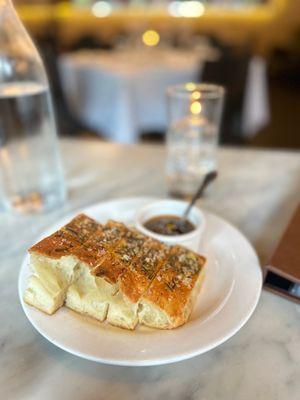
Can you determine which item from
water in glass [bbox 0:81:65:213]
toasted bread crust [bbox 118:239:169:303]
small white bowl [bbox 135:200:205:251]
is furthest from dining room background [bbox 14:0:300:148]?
toasted bread crust [bbox 118:239:169:303]

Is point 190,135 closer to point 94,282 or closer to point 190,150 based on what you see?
point 190,150

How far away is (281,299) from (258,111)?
74.1 inches

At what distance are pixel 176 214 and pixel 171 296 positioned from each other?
206 mm

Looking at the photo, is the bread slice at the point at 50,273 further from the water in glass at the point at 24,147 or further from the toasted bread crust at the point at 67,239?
the water in glass at the point at 24,147

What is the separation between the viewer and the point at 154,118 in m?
1.95

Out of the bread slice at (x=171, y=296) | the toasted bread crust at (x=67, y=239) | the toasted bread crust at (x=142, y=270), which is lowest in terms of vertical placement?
the bread slice at (x=171, y=296)

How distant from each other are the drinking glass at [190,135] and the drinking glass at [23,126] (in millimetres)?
237


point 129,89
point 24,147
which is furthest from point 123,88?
point 24,147

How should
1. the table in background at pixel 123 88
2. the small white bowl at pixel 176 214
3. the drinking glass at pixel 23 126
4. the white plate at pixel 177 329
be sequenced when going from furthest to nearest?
the table in background at pixel 123 88
the drinking glass at pixel 23 126
the small white bowl at pixel 176 214
the white plate at pixel 177 329

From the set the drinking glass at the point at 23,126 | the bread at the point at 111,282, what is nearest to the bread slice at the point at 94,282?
the bread at the point at 111,282

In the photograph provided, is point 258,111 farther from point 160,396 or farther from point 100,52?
point 160,396

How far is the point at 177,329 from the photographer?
0.38 m

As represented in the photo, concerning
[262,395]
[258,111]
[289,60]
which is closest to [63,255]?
[262,395]

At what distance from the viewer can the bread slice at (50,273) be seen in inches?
15.3
